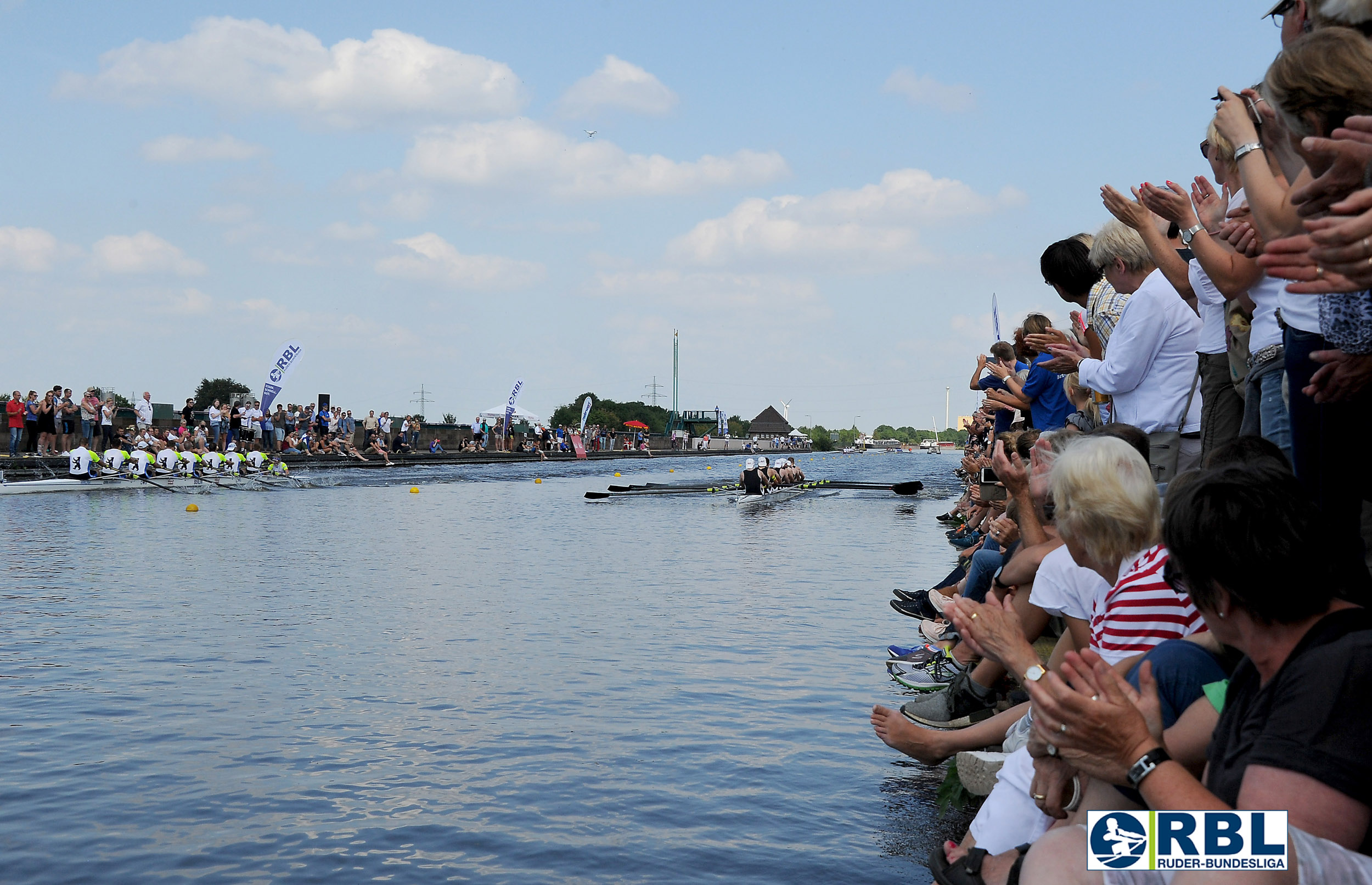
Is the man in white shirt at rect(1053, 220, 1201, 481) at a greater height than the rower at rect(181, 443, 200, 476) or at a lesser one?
greater

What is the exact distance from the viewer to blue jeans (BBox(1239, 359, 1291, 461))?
349cm

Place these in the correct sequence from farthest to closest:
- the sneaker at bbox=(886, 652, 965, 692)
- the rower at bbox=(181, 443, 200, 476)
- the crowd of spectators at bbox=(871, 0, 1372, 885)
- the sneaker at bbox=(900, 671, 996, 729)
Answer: the rower at bbox=(181, 443, 200, 476) < the sneaker at bbox=(886, 652, 965, 692) < the sneaker at bbox=(900, 671, 996, 729) < the crowd of spectators at bbox=(871, 0, 1372, 885)

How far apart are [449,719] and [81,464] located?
2272cm

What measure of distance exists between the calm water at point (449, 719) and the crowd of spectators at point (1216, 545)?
0.91 metres

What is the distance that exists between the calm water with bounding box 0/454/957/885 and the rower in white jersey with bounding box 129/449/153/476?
41.5 ft

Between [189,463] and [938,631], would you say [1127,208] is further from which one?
[189,463]

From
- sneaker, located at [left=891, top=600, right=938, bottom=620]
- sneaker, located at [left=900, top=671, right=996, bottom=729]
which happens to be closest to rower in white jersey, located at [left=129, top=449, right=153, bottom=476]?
sneaker, located at [left=891, top=600, right=938, bottom=620]

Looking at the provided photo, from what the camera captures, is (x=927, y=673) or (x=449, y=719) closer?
(x=449, y=719)

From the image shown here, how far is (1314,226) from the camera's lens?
2.49 metres

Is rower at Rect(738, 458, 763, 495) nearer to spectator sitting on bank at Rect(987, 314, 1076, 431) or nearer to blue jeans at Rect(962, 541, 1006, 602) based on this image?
spectator sitting on bank at Rect(987, 314, 1076, 431)

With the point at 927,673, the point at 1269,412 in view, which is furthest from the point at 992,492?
the point at 1269,412

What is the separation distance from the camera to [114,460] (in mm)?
27250

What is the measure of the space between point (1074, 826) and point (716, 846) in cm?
249

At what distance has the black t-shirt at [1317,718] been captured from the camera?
197 cm
